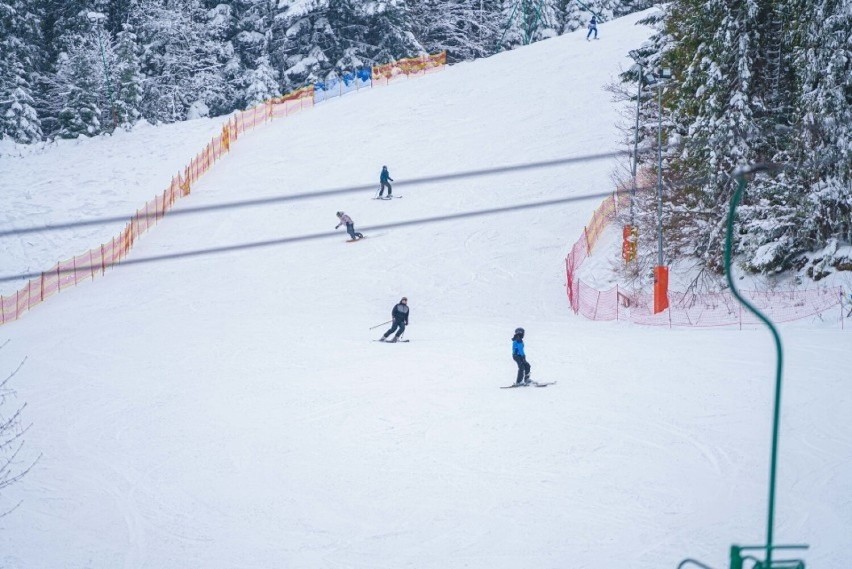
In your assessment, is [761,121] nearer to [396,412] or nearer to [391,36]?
[396,412]

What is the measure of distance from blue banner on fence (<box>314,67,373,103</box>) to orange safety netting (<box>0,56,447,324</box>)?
1.94 ft

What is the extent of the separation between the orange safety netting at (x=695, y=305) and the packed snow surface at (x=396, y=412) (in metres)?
0.80

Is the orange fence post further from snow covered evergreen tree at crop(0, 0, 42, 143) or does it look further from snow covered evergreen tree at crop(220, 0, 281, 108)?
snow covered evergreen tree at crop(0, 0, 42, 143)

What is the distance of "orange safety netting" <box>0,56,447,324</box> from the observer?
96.6 ft

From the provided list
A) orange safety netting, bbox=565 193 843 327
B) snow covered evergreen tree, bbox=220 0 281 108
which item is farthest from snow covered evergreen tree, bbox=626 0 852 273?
snow covered evergreen tree, bbox=220 0 281 108

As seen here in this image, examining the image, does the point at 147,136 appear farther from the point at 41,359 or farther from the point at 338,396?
the point at 338,396

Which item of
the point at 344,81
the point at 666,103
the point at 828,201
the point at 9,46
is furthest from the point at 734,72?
the point at 9,46

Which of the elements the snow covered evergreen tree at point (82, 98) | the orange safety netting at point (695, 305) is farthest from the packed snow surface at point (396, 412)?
the snow covered evergreen tree at point (82, 98)

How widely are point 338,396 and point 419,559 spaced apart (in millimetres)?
6869

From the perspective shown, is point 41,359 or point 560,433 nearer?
point 560,433

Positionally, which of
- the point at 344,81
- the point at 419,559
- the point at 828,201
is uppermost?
the point at 344,81

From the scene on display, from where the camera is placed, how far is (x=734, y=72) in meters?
25.5

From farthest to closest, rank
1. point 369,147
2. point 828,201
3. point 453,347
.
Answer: point 369,147 < point 828,201 < point 453,347

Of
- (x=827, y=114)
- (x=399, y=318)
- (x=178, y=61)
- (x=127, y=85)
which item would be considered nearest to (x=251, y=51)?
(x=178, y=61)
